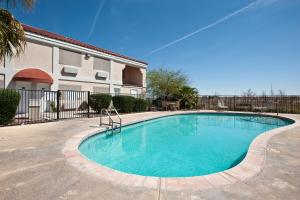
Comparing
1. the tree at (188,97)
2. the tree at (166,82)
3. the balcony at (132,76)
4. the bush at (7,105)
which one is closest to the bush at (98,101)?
the bush at (7,105)

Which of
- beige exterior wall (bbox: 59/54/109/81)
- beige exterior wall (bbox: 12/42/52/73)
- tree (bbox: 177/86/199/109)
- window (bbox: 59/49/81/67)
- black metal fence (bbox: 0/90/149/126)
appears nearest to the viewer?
black metal fence (bbox: 0/90/149/126)

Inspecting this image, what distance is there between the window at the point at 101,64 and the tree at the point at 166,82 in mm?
6920

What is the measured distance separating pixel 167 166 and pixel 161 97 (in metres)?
17.4

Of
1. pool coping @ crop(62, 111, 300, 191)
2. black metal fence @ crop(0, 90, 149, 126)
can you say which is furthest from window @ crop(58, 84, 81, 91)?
pool coping @ crop(62, 111, 300, 191)

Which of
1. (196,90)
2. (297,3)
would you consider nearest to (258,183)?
(297,3)

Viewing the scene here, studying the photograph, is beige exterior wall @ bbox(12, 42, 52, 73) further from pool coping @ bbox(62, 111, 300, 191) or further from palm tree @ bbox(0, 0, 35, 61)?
pool coping @ bbox(62, 111, 300, 191)

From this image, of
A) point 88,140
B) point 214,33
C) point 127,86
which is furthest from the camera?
point 127,86

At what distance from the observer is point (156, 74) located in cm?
2348

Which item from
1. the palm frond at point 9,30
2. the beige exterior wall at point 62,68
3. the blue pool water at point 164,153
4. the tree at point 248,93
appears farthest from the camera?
the tree at point 248,93

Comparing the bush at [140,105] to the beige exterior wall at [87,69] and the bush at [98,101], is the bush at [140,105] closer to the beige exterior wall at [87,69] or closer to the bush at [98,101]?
the bush at [98,101]

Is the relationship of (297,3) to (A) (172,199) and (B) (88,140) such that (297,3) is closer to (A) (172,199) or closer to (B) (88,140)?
(A) (172,199)

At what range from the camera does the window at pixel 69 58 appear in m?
15.4

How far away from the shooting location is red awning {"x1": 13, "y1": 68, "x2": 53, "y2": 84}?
12.3m

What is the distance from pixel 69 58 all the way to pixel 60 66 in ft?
4.22
